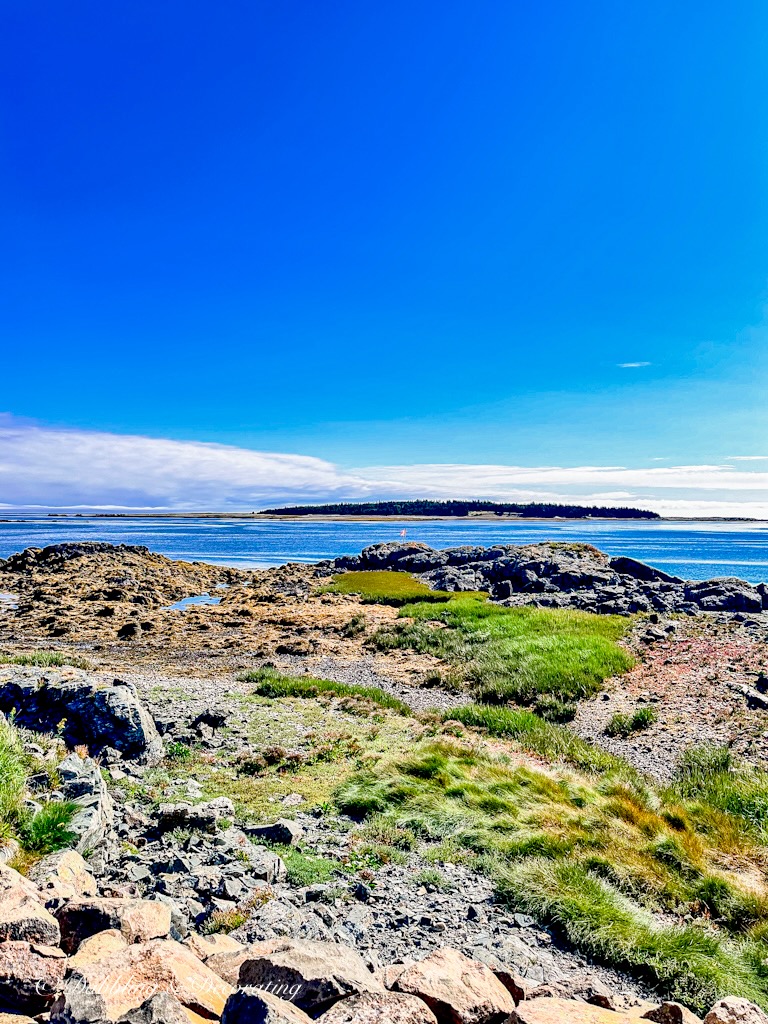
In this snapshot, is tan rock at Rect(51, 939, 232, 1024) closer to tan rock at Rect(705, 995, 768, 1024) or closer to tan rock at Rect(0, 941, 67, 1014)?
tan rock at Rect(0, 941, 67, 1014)

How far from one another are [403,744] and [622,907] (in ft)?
25.5

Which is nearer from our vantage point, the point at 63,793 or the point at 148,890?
the point at 148,890

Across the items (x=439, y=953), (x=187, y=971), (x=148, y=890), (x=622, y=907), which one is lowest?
(x=622, y=907)

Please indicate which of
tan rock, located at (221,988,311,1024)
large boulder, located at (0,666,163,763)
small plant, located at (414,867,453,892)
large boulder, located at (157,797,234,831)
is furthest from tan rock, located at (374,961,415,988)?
large boulder, located at (0,666,163,763)

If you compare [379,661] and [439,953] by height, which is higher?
[439,953]

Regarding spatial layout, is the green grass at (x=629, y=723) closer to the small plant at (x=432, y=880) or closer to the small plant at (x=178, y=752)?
the small plant at (x=432, y=880)

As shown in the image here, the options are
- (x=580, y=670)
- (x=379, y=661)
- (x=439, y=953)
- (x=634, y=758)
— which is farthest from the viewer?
(x=379, y=661)

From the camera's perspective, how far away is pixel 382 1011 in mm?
3920

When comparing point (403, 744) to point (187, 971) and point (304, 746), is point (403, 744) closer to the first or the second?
point (304, 746)

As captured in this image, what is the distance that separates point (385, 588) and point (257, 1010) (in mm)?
48864

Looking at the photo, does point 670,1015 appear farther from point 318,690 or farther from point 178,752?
point 318,690

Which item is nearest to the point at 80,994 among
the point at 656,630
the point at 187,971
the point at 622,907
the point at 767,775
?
the point at 187,971

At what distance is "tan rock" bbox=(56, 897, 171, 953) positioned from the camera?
493 cm

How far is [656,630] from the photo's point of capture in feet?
93.5
